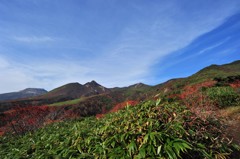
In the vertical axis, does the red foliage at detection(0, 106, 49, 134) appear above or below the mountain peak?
below

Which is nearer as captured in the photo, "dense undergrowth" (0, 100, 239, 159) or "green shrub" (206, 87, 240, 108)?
"dense undergrowth" (0, 100, 239, 159)

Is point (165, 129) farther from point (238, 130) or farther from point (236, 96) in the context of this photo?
point (236, 96)

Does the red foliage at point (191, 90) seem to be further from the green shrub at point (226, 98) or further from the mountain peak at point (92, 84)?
the mountain peak at point (92, 84)

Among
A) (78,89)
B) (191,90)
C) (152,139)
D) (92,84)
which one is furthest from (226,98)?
(92,84)

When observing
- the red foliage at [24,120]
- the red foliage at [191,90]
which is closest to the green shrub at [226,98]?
the red foliage at [191,90]

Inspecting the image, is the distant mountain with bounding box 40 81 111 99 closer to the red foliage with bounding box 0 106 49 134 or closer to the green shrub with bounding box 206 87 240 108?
the red foliage with bounding box 0 106 49 134

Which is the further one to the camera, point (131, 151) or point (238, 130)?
point (238, 130)

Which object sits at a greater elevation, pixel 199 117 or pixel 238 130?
pixel 199 117

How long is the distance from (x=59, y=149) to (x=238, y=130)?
193 inches

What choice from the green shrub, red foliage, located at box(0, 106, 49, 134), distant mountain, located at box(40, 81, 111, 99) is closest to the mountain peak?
distant mountain, located at box(40, 81, 111, 99)

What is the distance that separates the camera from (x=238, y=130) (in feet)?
17.0

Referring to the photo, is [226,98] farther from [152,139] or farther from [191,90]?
[152,139]

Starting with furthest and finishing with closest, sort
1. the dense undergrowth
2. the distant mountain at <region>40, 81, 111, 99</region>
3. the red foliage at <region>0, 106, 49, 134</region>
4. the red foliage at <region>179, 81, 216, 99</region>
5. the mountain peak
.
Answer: the mountain peak < the distant mountain at <region>40, 81, 111, 99</region> < the red foliage at <region>179, 81, 216, 99</region> < the red foliage at <region>0, 106, 49, 134</region> < the dense undergrowth

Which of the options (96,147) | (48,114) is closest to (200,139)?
(96,147)
